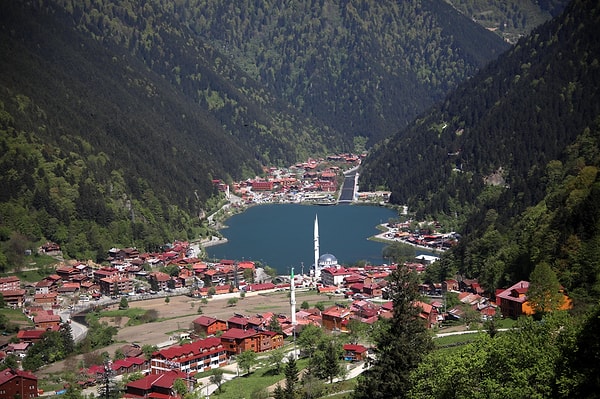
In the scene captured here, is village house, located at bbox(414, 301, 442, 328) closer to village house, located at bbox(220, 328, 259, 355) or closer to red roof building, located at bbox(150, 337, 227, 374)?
village house, located at bbox(220, 328, 259, 355)

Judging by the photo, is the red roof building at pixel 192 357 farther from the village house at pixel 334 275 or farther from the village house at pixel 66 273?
the village house at pixel 66 273

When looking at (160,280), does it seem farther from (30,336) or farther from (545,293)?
(545,293)

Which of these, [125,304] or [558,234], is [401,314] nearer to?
[558,234]

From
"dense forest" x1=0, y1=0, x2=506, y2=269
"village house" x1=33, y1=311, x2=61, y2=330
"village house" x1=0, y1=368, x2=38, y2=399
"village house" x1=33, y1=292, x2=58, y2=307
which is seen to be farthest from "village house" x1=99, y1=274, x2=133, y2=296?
"village house" x1=0, y1=368, x2=38, y2=399

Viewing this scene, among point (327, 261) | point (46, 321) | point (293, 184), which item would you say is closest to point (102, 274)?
point (46, 321)

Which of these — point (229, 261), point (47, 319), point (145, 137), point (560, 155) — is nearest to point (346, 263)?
point (229, 261)

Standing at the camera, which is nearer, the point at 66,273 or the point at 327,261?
the point at 66,273
